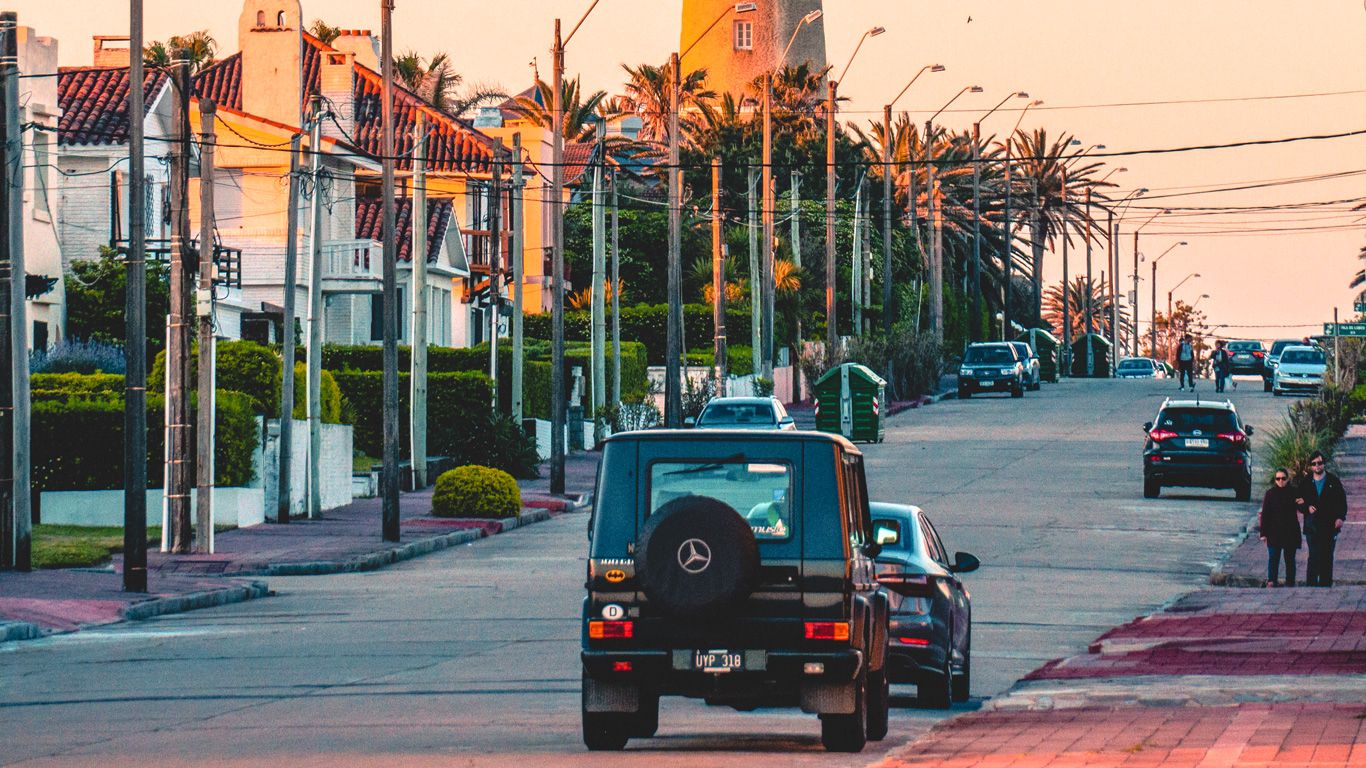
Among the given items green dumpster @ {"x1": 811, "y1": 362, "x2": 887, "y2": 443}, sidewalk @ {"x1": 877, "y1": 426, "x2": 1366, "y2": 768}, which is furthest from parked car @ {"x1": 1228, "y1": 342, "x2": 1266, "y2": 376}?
sidewalk @ {"x1": 877, "y1": 426, "x2": 1366, "y2": 768}

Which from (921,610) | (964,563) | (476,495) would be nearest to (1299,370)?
(476,495)

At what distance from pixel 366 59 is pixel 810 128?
27.3m

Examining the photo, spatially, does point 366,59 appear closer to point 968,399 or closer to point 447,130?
point 447,130

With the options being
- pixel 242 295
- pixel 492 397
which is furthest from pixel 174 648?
pixel 242 295

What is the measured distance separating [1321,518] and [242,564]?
14368mm

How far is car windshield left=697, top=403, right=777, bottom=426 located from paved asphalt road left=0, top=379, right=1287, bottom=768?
479cm

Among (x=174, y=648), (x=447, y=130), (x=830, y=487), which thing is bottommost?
(x=174, y=648)

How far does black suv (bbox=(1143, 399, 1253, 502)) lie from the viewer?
1596 inches

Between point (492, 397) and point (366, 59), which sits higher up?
point (366, 59)

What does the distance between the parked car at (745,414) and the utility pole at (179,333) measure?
15.9 metres

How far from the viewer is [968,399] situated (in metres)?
76.5

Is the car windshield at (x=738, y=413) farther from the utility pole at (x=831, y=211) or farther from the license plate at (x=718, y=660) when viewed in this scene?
the license plate at (x=718, y=660)

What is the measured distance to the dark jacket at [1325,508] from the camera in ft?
89.8

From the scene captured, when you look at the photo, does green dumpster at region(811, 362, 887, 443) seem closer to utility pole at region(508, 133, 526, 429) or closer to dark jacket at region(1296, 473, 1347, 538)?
utility pole at region(508, 133, 526, 429)
